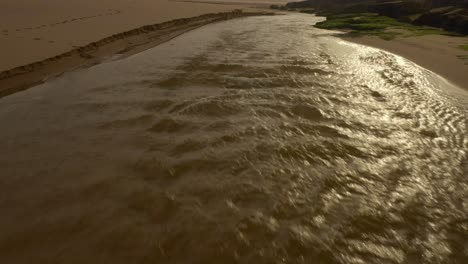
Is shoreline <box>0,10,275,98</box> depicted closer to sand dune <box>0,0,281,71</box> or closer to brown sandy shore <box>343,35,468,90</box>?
sand dune <box>0,0,281,71</box>

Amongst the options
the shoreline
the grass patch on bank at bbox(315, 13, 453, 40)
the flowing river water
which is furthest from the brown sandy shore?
the shoreline

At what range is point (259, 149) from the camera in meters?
4.28

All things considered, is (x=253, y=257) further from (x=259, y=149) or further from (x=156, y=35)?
(x=156, y=35)

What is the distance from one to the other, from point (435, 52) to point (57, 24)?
13.8 m

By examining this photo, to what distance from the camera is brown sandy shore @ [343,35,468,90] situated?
25.9ft

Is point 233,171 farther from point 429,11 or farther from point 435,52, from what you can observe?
point 429,11

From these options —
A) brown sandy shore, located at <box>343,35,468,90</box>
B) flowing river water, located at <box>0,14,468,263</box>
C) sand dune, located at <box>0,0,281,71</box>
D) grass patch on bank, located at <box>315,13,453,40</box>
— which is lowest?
grass patch on bank, located at <box>315,13,453,40</box>

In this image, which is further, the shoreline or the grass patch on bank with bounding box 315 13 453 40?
the grass patch on bank with bounding box 315 13 453 40

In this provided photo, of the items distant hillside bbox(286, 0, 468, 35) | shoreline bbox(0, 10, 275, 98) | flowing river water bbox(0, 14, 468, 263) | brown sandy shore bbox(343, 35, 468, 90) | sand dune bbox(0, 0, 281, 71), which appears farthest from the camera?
distant hillside bbox(286, 0, 468, 35)

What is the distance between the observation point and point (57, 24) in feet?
40.8

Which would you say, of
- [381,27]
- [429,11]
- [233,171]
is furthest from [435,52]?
[233,171]

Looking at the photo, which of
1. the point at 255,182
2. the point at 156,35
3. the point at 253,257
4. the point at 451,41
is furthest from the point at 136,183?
the point at 451,41

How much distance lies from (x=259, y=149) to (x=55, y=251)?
2590 mm

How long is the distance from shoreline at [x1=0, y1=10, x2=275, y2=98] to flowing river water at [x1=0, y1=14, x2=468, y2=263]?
2.19ft
